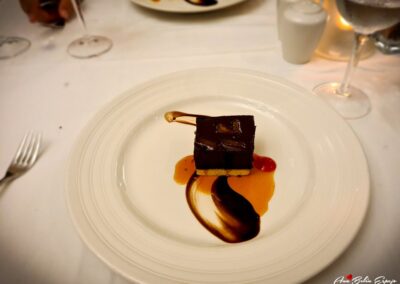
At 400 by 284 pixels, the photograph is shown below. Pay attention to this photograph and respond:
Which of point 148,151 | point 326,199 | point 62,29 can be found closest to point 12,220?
point 148,151

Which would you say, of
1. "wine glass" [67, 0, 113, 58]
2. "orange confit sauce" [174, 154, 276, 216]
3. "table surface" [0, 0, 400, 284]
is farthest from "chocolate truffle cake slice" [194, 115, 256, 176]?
"wine glass" [67, 0, 113, 58]

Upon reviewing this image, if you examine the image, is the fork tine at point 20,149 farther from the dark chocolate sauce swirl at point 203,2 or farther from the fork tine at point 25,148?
the dark chocolate sauce swirl at point 203,2

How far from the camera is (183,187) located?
795 millimetres

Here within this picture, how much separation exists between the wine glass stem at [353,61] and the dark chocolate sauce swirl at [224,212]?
0.51 metres

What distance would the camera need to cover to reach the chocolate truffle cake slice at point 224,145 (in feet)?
2.56

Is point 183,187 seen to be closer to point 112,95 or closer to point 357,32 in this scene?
point 112,95

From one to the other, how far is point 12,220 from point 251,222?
543 millimetres

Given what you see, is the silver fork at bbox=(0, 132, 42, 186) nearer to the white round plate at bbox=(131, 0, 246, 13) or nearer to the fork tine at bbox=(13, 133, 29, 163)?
the fork tine at bbox=(13, 133, 29, 163)

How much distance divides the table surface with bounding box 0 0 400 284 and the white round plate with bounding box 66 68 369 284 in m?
0.07

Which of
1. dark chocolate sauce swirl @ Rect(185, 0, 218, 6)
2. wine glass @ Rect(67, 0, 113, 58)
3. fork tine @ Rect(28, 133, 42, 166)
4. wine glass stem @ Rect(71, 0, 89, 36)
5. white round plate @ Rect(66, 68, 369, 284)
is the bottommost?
white round plate @ Rect(66, 68, 369, 284)

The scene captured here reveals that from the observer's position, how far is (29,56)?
126 cm

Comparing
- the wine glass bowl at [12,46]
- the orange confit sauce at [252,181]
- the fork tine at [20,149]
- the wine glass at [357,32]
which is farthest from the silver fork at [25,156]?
the wine glass at [357,32]

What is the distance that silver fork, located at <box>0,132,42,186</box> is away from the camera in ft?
2.72

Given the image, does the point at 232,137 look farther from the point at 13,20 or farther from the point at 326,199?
the point at 13,20
